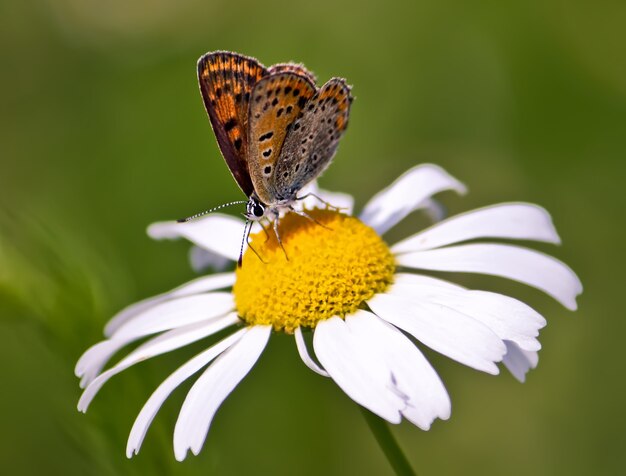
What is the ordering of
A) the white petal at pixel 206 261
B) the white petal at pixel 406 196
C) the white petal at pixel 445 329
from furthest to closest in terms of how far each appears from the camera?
the white petal at pixel 206 261 < the white petal at pixel 406 196 < the white petal at pixel 445 329

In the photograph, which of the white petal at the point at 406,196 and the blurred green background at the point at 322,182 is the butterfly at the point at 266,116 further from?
the blurred green background at the point at 322,182

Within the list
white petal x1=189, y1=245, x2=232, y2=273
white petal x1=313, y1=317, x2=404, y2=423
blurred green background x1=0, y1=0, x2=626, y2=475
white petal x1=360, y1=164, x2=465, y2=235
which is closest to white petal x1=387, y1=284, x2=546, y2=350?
white petal x1=313, y1=317, x2=404, y2=423

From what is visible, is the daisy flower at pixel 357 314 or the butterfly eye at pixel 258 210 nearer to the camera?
the daisy flower at pixel 357 314

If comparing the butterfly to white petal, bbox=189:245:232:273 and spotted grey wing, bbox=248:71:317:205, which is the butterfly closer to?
spotted grey wing, bbox=248:71:317:205

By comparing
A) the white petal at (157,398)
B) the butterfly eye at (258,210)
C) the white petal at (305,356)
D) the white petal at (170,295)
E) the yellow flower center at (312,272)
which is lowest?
the white petal at (305,356)

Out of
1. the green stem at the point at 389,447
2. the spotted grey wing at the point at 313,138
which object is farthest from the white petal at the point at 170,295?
the green stem at the point at 389,447

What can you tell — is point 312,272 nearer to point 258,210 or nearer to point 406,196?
point 258,210

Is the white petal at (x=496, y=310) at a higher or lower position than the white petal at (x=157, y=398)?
lower
